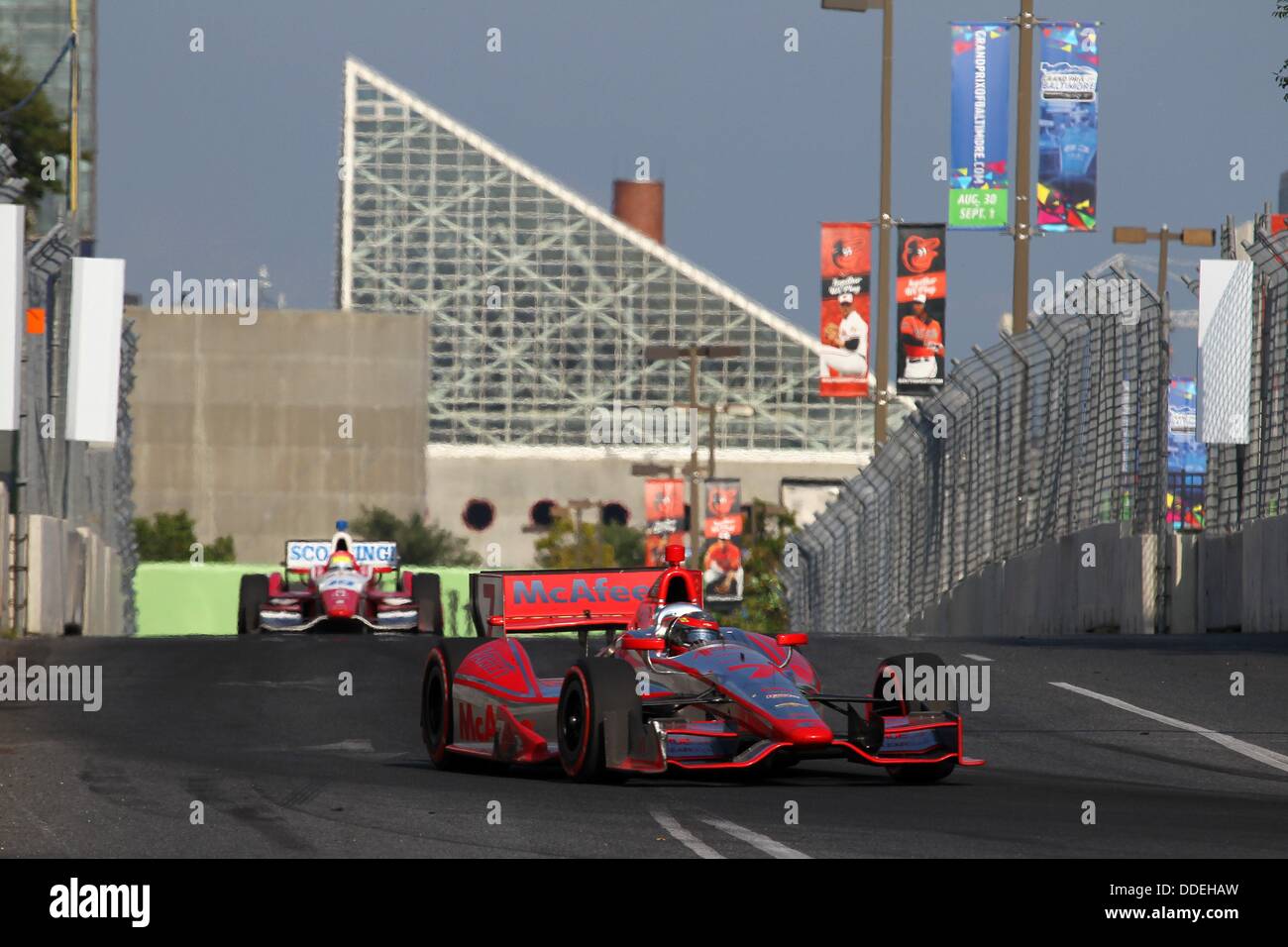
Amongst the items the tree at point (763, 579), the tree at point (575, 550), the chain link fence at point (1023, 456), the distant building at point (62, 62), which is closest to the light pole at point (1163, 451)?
the chain link fence at point (1023, 456)

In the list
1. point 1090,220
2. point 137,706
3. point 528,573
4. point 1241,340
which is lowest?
point 137,706

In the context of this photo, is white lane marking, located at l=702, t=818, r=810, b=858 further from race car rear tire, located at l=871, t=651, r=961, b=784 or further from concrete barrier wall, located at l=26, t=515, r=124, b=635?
concrete barrier wall, located at l=26, t=515, r=124, b=635

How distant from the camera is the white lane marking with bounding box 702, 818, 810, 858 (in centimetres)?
911

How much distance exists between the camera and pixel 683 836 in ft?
32.1

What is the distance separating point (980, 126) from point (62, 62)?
154 ft

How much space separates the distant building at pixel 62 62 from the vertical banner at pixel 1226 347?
150ft

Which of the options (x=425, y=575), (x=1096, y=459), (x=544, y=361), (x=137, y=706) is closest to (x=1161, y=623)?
(x=1096, y=459)

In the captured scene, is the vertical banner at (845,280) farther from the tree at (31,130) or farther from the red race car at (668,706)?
the red race car at (668,706)

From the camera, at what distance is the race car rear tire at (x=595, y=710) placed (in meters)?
12.1

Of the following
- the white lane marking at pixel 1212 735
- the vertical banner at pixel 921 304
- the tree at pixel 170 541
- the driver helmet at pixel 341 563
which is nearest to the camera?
the white lane marking at pixel 1212 735

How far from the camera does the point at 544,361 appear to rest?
140 metres

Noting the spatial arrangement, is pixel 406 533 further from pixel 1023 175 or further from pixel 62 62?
pixel 1023 175
